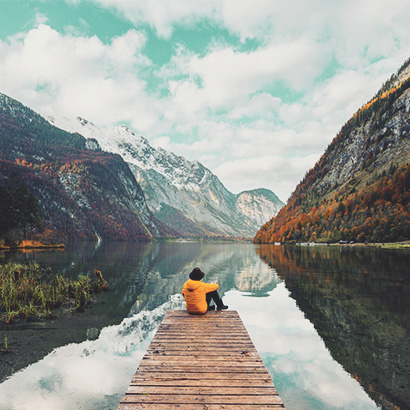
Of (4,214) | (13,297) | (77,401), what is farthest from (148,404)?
(4,214)

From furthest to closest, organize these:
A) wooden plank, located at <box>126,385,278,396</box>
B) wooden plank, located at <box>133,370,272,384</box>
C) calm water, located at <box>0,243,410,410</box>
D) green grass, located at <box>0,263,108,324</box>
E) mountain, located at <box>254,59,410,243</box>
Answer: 1. mountain, located at <box>254,59,410,243</box>
2. green grass, located at <box>0,263,108,324</box>
3. calm water, located at <box>0,243,410,410</box>
4. wooden plank, located at <box>133,370,272,384</box>
5. wooden plank, located at <box>126,385,278,396</box>

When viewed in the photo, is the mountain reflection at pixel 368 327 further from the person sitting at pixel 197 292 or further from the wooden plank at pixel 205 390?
the person sitting at pixel 197 292

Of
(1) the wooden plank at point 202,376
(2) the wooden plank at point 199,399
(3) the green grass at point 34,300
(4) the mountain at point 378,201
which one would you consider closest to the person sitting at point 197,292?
(1) the wooden plank at point 202,376

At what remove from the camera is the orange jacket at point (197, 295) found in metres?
14.6

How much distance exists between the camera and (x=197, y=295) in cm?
1503

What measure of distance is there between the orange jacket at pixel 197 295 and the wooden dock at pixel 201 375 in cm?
219

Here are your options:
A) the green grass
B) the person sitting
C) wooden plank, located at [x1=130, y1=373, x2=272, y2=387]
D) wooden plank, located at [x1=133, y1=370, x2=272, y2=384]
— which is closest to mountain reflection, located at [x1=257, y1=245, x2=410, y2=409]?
wooden plank, located at [x1=133, y1=370, x2=272, y2=384]

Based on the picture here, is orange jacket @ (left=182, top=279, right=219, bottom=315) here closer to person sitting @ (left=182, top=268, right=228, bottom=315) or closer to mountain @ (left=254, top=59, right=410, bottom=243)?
person sitting @ (left=182, top=268, right=228, bottom=315)

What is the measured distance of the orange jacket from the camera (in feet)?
48.1

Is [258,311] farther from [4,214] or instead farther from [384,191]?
[384,191]

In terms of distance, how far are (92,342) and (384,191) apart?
172668 mm

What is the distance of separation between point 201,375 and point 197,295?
6.71 m

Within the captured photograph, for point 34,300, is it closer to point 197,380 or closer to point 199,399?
point 197,380

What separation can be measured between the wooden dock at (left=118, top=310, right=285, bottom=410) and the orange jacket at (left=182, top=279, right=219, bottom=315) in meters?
2.19
